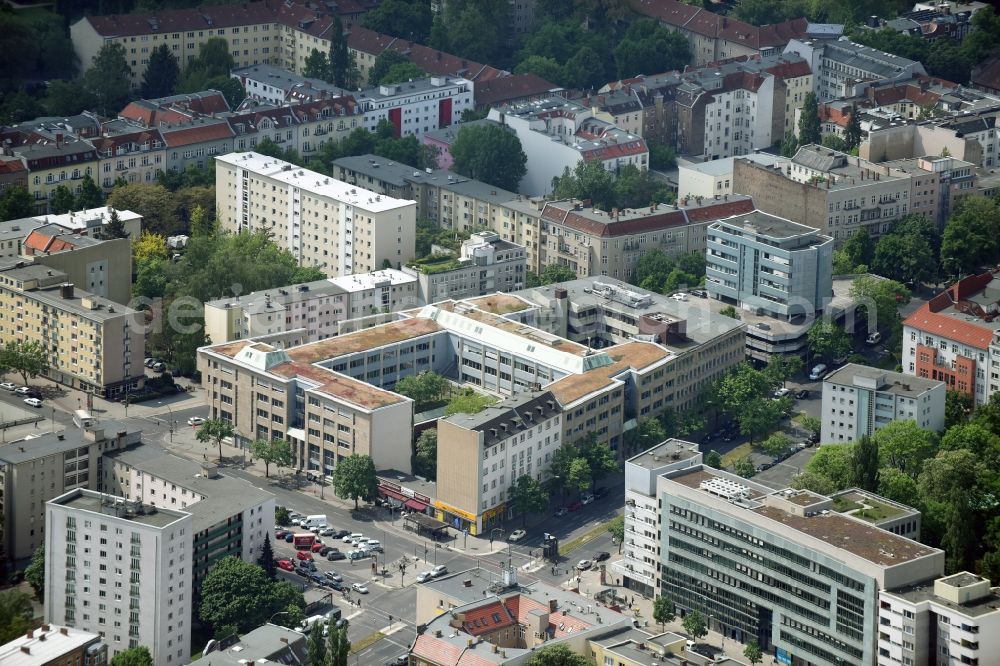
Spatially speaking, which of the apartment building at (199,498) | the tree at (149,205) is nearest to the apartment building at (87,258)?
the tree at (149,205)

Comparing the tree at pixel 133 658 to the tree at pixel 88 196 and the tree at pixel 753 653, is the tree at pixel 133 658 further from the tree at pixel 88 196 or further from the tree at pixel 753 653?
the tree at pixel 88 196

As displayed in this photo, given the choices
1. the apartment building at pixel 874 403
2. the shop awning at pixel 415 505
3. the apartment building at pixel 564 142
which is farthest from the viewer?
the apartment building at pixel 564 142

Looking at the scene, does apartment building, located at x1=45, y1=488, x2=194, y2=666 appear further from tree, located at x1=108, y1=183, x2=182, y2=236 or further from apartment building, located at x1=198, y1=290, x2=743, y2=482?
tree, located at x1=108, y1=183, x2=182, y2=236

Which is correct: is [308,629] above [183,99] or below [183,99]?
below

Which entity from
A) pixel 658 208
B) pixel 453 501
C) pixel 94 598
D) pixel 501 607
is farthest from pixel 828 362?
pixel 94 598

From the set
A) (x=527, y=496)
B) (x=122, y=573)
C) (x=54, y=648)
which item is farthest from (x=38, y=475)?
(x=527, y=496)

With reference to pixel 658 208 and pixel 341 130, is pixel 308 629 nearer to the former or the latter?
pixel 658 208
